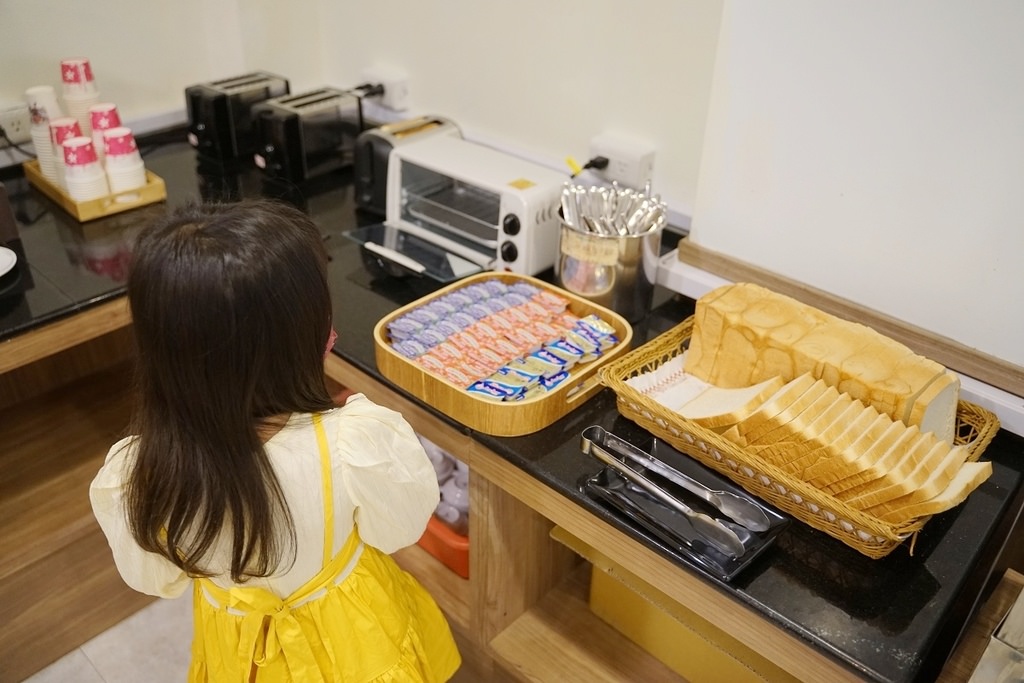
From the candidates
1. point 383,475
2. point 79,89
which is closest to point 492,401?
point 383,475

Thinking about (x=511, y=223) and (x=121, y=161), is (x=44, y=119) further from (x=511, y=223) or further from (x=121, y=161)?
(x=511, y=223)

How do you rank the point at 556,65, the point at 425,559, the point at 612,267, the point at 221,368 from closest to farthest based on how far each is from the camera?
the point at 221,368 < the point at 612,267 < the point at 425,559 < the point at 556,65

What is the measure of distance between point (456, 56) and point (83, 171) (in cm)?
83

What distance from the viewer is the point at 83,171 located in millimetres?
1668

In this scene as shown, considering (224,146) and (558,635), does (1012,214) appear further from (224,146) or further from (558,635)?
(224,146)

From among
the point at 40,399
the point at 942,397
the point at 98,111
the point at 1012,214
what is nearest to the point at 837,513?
the point at 942,397

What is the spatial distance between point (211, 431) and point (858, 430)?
79 cm

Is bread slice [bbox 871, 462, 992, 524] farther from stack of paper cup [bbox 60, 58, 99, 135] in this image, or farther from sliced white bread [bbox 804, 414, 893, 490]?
stack of paper cup [bbox 60, 58, 99, 135]

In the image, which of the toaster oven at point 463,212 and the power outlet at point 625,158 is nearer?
the toaster oven at point 463,212

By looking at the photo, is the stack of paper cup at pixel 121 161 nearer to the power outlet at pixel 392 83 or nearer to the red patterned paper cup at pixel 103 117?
the red patterned paper cup at pixel 103 117

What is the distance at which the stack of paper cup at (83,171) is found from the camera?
165 cm

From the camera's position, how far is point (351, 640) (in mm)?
1097

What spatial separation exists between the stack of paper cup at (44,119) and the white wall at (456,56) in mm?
148

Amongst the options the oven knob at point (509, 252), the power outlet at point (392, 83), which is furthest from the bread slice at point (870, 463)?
the power outlet at point (392, 83)
